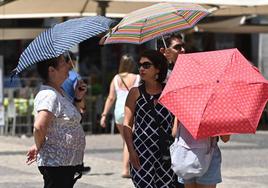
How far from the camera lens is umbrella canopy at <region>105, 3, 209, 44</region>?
7.54 metres

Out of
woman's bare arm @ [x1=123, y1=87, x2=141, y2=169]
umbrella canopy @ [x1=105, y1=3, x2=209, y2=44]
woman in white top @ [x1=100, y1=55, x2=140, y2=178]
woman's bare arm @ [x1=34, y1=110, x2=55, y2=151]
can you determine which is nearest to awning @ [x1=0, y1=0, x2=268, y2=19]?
woman in white top @ [x1=100, y1=55, x2=140, y2=178]

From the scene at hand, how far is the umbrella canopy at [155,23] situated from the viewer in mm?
7539

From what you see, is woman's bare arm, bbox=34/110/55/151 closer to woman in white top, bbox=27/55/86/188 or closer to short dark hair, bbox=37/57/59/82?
woman in white top, bbox=27/55/86/188

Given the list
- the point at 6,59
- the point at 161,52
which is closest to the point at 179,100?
the point at 161,52

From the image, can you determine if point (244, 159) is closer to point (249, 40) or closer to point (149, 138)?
point (149, 138)

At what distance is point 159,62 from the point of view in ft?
22.8

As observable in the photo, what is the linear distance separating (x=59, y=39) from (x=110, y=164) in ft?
23.9

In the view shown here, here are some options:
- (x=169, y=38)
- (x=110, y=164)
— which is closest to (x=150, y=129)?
(x=169, y=38)

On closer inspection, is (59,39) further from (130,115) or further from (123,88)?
(123,88)

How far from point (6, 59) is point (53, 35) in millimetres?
18075

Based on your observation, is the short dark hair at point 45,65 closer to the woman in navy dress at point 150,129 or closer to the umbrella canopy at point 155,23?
the woman in navy dress at point 150,129

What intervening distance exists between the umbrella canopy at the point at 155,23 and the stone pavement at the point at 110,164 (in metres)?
3.76

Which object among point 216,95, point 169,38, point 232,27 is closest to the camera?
point 216,95

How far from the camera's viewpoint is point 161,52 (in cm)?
717
